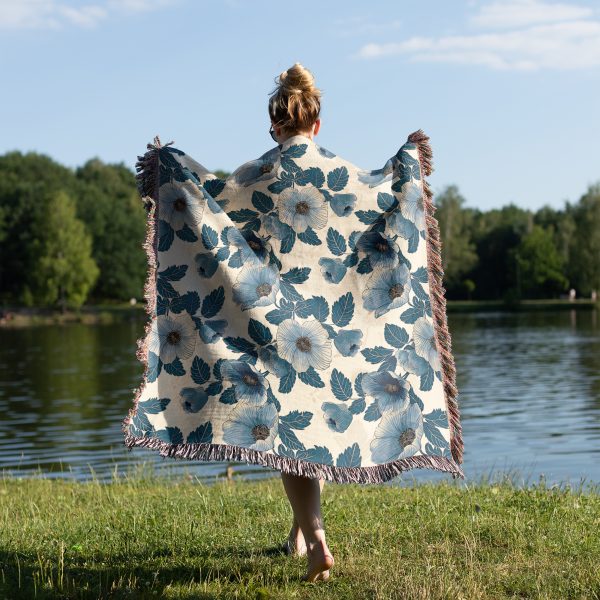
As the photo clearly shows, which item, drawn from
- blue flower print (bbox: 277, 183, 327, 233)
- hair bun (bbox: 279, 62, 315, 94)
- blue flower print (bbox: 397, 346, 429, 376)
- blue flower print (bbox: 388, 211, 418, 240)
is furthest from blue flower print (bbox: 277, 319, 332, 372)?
hair bun (bbox: 279, 62, 315, 94)

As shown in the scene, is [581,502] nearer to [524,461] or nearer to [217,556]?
[217,556]

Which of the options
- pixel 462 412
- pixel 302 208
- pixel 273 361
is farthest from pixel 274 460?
pixel 462 412

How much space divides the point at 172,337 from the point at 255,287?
0.47 metres

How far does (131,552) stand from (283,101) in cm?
244

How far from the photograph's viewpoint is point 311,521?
4.53 meters

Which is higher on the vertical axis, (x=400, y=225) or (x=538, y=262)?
(x=538, y=262)

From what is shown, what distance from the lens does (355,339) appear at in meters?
4.77

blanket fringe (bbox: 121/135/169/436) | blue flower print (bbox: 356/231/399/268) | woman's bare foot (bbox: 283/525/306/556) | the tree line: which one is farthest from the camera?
the tree line

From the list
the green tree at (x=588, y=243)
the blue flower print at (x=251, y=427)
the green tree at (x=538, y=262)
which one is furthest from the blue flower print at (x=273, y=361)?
the green tree at (x=538, y=262)

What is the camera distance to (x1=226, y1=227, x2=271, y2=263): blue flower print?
475cm

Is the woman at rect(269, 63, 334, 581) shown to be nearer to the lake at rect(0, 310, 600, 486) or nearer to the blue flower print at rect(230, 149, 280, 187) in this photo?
the blue flower print at rect(230, 149, 280, 187)

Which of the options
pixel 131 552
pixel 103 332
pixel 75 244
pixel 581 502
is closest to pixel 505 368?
pixel 581 502

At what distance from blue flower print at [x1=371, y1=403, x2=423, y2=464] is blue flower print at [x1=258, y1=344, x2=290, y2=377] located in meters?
0.52

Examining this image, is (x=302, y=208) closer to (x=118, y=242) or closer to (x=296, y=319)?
(x=296, y=319)
